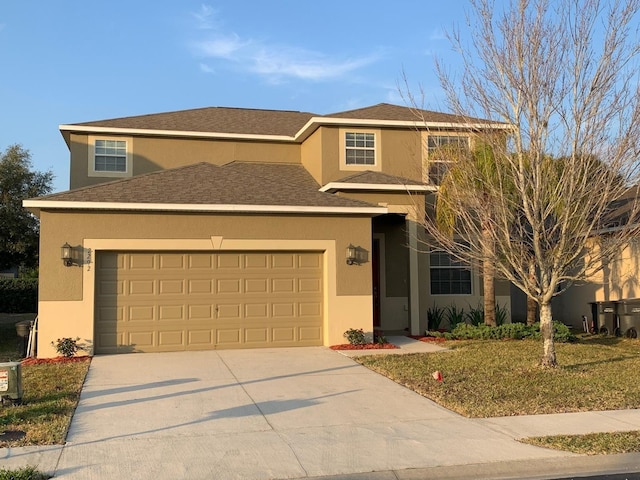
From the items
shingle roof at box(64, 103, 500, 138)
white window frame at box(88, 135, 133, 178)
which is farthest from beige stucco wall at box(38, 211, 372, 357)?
white window frame at box(88, 135, 133, 178)

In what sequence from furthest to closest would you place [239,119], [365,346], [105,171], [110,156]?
[239,119] → [110,156] → [105,171] → [365,346]

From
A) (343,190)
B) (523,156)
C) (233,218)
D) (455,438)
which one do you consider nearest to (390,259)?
(343,190)

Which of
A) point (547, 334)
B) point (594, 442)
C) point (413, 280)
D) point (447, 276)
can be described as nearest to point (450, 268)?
point (447, 276)

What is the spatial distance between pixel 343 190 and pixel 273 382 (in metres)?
7.27

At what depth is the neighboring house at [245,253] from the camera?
13336 mm

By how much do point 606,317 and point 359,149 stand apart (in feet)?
28.7

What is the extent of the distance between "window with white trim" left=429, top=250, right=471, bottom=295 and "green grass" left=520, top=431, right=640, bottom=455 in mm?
10620

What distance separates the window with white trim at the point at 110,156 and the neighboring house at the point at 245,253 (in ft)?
15.0

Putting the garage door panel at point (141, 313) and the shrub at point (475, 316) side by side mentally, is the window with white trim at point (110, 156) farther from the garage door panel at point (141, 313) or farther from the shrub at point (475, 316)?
the shrub at point (475, 316)

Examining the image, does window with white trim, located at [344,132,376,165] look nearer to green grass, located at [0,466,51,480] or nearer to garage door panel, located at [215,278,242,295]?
garage door panel, located at [215,278,242,295]

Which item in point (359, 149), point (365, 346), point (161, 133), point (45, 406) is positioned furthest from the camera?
point (161, 133)

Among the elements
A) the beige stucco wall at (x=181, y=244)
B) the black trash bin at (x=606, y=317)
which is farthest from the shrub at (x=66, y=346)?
the black trash bin at (x=606, y=317)

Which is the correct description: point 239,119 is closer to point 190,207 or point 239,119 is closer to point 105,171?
point 105,171

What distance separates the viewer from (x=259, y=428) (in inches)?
310
